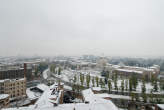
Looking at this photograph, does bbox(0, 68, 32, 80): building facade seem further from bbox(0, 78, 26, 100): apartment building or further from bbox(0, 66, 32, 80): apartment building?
bbox(0, 78, 26, 100): apartment building

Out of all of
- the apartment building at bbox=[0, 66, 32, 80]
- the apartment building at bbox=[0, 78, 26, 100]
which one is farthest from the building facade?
the apartment building at bbox=[0, 78, 26, 100]

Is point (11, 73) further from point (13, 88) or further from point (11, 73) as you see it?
point (13, 88)

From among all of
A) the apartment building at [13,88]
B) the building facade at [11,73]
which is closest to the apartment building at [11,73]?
the building facade at [11,73]

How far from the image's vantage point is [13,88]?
11.0m

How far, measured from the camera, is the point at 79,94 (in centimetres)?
1180

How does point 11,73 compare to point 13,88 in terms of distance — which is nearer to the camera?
point 13,88

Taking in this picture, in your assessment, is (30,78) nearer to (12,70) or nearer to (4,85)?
(12,70)

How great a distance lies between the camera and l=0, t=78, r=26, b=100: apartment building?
34.9 ft

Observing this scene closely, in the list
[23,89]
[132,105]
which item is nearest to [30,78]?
[23,89]

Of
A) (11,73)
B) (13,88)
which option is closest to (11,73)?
(11,73)

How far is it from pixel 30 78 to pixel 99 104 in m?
16.2

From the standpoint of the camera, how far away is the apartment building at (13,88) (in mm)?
10633

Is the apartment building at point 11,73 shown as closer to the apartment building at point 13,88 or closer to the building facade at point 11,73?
the building facade at point 11,73

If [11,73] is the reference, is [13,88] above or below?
below
